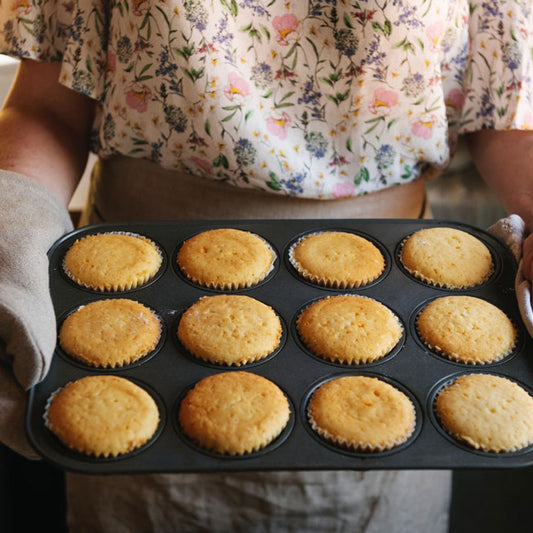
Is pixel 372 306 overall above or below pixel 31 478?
above

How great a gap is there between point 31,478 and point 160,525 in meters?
0.75

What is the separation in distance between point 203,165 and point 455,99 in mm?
648

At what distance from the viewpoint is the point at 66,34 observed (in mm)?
1565

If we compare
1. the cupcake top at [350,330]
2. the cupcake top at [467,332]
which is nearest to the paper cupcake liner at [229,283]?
the cupcake top at [350,330]

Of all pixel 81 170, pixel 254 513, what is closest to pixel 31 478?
pixel 254 513

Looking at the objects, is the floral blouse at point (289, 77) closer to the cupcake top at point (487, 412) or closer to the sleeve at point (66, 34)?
the sleeve at point (66, 34)

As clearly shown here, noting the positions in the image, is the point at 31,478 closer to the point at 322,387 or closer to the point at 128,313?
the point at 128,313

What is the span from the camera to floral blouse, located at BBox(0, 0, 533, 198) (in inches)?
56.9

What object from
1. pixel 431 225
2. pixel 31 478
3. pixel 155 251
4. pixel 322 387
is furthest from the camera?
pixel 31 478

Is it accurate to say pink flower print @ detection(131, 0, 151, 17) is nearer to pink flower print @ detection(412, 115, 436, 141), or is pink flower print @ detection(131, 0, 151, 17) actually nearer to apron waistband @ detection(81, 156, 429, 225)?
apron waistband @ detection(81, 156, 429, 225)

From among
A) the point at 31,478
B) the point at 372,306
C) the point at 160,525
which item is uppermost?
the point at 372,306

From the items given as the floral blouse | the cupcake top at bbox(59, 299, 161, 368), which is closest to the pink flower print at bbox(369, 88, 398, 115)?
the floral blouse

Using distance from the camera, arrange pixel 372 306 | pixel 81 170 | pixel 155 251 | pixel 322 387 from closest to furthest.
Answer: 1. pixel 322 387
2. pixel 372 306
3. pixel 155 251
4. pixel 81 170

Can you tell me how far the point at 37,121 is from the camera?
1.63 metres
